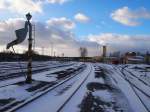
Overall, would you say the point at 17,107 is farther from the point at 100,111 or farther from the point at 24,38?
the point at 24,38

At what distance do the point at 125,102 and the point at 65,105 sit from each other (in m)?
2.68

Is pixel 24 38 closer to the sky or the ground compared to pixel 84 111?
closer to the sky

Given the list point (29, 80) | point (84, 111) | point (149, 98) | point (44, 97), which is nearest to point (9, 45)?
point (29, 80)

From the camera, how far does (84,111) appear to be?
1105 cm

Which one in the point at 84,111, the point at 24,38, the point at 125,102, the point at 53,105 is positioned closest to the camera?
the point at 84,111

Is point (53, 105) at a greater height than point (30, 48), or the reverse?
point (30, 48)

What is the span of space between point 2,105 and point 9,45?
881cm

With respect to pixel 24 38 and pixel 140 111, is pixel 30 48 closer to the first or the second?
pixel 24 38

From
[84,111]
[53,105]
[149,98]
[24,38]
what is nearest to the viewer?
[84,111]

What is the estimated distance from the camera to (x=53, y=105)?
39.9ft

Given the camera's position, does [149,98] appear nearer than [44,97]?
No

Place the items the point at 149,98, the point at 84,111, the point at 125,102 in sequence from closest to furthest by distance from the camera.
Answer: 1. the point at 84,111
2. the point at 125,102
3. the point at 149,98

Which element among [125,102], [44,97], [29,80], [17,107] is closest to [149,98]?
[125,102]

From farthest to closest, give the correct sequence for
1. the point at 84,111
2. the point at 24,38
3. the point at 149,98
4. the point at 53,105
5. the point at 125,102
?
the point at 24,38, the point at 149,98, the point at 125,102, the point at 53,105, the point at 84,111
